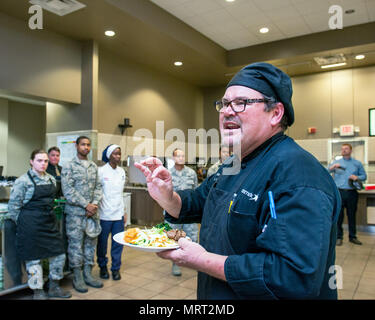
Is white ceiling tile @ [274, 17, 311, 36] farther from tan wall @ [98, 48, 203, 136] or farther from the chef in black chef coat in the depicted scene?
the chef in black chef coat

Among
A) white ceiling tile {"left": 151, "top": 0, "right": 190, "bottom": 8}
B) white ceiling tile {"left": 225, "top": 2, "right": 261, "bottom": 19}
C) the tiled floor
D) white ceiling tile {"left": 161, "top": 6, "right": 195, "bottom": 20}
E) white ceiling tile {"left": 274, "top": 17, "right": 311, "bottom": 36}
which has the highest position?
white ceiling tile {"left": 161, "top": 6, "right": 195, "bottom": 20}

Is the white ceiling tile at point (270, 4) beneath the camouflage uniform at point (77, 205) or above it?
above

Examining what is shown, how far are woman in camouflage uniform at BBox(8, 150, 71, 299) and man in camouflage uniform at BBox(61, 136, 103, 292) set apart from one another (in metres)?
0.24

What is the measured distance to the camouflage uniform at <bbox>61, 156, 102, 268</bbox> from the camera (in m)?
3.39

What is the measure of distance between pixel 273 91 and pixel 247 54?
269 inches

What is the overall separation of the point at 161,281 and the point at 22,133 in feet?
23.4

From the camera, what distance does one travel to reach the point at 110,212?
3.72 m

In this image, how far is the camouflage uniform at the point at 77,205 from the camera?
3.39 m

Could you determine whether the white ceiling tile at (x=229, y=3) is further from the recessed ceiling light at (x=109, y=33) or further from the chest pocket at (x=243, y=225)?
the chest pocket at (x=243, y=225)

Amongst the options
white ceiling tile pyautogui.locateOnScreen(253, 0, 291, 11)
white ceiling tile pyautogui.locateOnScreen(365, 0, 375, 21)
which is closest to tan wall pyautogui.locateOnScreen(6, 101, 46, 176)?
white ceiling tile pyautogui.locateOnScreen(253, 0, 291, 11)

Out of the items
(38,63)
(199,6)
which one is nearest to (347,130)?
(199,6)

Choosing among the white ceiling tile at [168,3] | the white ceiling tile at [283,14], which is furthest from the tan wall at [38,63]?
the white ceiling tile at [283,14]

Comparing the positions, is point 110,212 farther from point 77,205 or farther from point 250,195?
point 250,195

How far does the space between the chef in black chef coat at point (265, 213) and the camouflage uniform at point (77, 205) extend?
8.43ft
